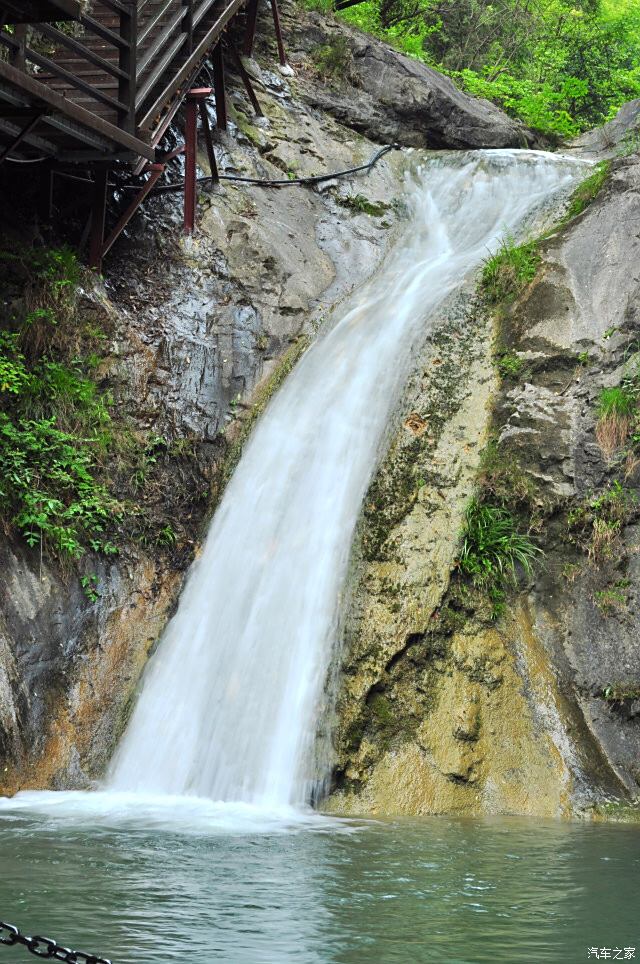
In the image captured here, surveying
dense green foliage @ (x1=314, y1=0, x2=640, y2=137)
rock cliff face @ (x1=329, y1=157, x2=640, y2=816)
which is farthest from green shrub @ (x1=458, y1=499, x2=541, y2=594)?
dense green foliage @ (x1=314, y1=0, x2=640, y2=137)

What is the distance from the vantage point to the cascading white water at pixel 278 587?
677cm

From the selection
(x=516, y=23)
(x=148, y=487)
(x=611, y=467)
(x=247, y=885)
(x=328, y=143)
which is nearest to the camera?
(x=247, y=885)

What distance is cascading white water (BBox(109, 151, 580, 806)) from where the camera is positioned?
6770mm

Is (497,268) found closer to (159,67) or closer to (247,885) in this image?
(159,67)

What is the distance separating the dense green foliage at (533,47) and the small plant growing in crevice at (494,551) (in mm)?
12086

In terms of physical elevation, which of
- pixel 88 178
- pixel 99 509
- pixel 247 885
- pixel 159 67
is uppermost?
pixel 159 67

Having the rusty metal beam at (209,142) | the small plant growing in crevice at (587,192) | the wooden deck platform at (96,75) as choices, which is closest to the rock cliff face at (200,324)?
the rusty metal beam at (209,142)

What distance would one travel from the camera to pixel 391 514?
7.75m

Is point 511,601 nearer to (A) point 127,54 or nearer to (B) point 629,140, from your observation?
(A) point 127,54

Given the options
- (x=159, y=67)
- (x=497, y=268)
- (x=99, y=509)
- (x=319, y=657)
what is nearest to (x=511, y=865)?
(x=319, y=657)

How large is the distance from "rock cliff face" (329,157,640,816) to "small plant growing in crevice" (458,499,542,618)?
0.11 metres

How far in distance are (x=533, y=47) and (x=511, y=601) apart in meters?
19.2

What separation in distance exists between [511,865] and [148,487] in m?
4.93

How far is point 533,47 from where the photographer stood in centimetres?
2198
